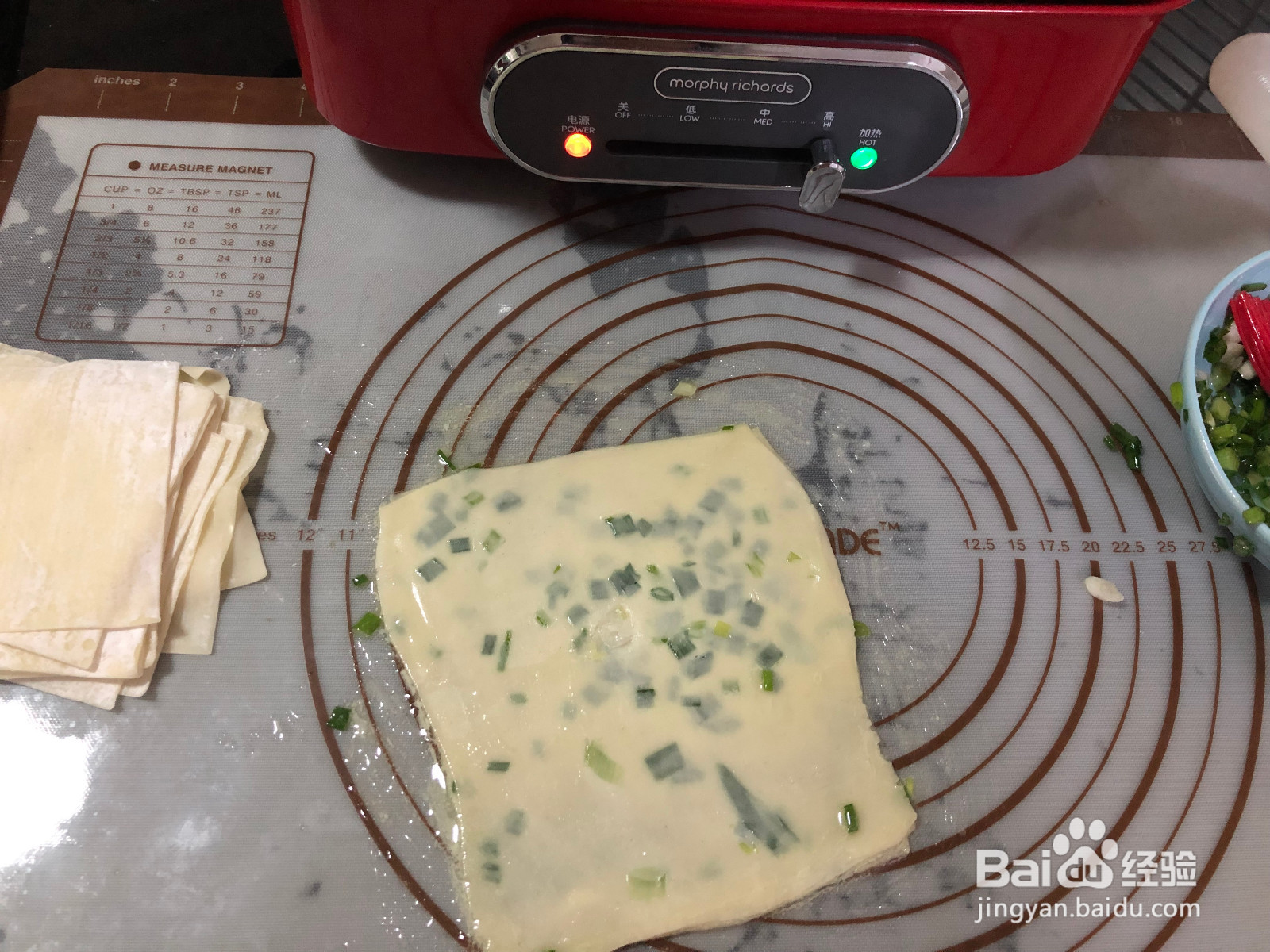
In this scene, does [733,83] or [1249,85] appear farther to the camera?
[1249,85]

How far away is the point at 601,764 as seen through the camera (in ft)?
2.29

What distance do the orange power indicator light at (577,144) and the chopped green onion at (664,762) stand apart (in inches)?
21.6

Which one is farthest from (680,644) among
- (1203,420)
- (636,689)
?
(1203,420)

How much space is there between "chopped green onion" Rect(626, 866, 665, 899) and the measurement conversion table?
2.06 feet

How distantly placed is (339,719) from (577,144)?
1.86 feet

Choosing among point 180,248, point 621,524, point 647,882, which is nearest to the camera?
point 647,882

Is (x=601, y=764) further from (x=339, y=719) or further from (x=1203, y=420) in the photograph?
(x=1203, y=420)

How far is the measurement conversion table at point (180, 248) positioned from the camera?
34.0 inches

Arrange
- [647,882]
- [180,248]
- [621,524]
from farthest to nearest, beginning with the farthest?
1. [180,248]
2. [621,524]
3. [647,882]

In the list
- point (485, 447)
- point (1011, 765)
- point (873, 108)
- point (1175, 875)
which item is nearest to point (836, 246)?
point (873, 108)

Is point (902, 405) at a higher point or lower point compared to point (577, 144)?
lower

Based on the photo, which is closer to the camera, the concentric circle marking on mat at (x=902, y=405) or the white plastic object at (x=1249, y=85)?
the concentric circle marking on mat at (x=902, y=405)

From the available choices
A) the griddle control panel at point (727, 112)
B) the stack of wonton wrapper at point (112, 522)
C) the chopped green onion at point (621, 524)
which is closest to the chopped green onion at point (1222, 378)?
the griddle control panel at point (727, 112)

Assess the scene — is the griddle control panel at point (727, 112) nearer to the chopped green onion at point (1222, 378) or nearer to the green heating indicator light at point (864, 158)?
the green heating indicator light at point (864, 158)
